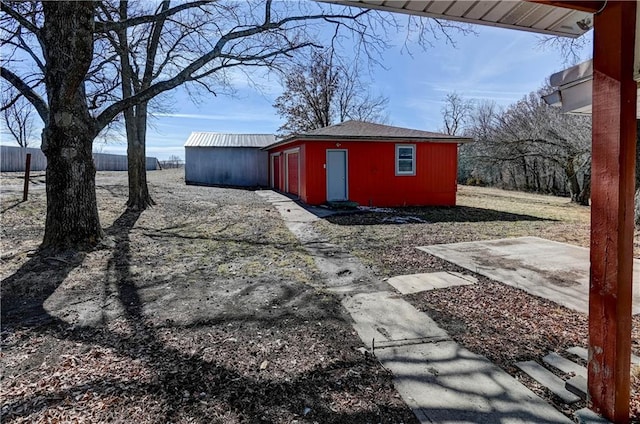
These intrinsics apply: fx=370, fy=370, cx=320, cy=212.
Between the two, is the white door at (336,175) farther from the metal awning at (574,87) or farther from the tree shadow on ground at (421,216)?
the metal awning at (574,87)

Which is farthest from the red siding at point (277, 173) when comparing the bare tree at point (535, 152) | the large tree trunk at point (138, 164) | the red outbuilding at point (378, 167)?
the bare tree at point (535, 152)

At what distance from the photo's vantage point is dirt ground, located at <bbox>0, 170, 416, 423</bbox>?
2.11 metres

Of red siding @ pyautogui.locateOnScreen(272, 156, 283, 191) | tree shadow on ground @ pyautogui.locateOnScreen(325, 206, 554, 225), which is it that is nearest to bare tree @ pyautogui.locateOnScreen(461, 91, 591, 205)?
tree shadow on ground @ pyautogui.locateOnScreen(325, 206, 554, 225)

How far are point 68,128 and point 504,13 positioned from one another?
5.85 m

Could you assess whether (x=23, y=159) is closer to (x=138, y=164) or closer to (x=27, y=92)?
(x=138, y=164)

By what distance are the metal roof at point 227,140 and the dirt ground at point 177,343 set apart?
18.7m

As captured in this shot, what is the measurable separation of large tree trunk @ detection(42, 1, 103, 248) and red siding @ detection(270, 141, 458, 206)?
24.8 ft

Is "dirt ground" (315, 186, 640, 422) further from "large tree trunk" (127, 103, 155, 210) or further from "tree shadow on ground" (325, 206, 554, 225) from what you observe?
"large tree trunk" (127, 103, 155, 210)

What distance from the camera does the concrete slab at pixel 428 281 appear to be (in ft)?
14.0

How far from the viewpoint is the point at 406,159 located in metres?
13.2

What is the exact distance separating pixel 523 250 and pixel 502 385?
4.59 meters

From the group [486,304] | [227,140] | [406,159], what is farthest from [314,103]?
[486,304]

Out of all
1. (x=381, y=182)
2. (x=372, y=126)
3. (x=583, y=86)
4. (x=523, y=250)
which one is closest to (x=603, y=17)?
(x=583, y=86)

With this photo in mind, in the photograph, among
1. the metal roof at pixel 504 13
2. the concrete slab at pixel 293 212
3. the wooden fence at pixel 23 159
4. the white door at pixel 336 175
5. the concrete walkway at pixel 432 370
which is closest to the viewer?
the concrete walkway at pixel 432 370
